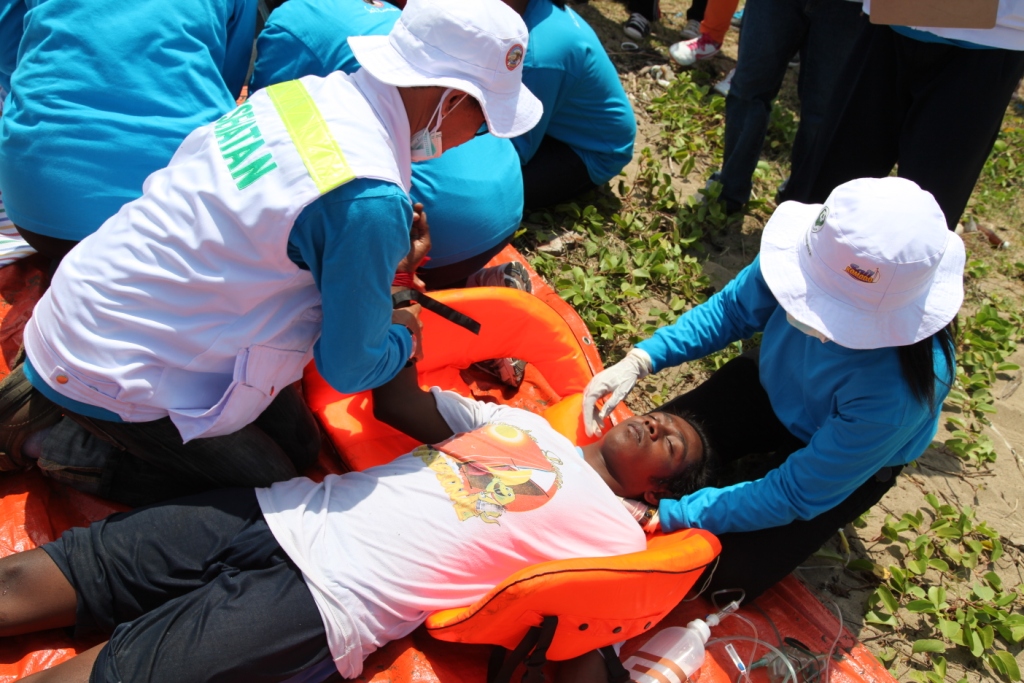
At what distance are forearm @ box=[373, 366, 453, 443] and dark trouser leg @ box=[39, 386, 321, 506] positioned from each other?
32cm

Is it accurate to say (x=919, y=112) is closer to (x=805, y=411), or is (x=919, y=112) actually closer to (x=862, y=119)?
(x=862, y=119)

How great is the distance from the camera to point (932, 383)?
207cm

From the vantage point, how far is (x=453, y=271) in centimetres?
295

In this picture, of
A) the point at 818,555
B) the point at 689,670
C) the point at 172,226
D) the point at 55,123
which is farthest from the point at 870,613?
the point at 55,123

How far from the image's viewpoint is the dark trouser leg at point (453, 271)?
292 cm

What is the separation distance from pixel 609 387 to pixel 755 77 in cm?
228

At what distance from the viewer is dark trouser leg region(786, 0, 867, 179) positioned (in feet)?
12.4

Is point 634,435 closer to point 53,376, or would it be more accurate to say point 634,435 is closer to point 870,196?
point 870,196

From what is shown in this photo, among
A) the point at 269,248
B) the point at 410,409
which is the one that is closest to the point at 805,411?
the point at 410,409

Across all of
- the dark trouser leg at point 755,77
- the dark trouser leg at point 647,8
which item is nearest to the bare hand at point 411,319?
the dark trouser leg at point 755,77

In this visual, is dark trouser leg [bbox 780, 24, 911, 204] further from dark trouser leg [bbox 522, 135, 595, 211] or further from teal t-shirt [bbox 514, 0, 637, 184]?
dark trouser leg [bbox 522, 135, 595, 211]

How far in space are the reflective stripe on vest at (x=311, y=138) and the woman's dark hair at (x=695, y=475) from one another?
4.88 feet

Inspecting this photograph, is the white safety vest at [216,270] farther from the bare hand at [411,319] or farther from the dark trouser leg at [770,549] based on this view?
the dark trouser leg at [770,549]

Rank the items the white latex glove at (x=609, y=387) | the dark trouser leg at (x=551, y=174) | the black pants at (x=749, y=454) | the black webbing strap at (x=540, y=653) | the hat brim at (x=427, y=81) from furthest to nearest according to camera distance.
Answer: the dark trouser leg at (x=551, y=174), the white latex glove at (x=609, y=387), the black pants at (x=749, y=454), the black webbing strap at (x=540, y=653), the hat brim at (x=427, y=81)
